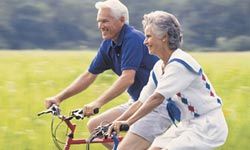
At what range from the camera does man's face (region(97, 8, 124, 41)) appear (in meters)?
6.50

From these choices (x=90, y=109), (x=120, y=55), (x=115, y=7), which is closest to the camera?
(x=90, y=109)

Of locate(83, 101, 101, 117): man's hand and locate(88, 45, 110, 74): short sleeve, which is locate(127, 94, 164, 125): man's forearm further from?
locate(88, 45, 110, 74): short sleeve

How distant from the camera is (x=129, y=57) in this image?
642cm

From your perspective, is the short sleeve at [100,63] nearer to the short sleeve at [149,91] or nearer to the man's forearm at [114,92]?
the man's forearm at [114,92]

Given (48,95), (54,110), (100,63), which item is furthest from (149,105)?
(48,95)

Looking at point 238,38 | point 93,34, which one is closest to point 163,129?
point 238,38

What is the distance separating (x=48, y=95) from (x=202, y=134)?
6.47m

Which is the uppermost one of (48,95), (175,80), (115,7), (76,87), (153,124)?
(115,7)

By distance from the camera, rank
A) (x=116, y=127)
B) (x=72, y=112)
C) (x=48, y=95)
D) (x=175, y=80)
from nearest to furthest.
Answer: (x=175, y=80) < (x=116, y=127) < (x=72, y=112) < (x=48, y=95)

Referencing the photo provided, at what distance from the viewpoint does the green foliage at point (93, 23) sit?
56.8m

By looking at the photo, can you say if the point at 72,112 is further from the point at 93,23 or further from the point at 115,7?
the point at 93,23

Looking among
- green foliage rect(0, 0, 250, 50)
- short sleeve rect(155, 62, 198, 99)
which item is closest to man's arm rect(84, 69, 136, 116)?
short sleeve rect(155, 62, 198, 99)

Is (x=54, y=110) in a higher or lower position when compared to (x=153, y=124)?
higher

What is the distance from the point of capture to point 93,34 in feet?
192
